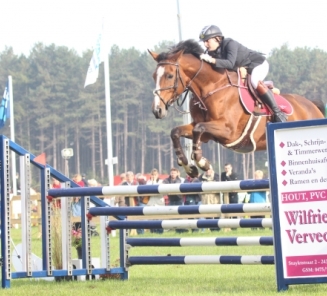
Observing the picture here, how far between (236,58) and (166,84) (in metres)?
0.96

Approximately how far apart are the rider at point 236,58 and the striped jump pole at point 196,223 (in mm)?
2321

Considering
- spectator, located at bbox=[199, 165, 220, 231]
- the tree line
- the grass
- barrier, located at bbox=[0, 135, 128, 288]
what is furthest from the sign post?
the tree line

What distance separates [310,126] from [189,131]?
2913mm

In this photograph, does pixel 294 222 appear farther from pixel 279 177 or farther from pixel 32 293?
pixel 32 293

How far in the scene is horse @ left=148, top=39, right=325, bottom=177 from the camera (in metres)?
9.44

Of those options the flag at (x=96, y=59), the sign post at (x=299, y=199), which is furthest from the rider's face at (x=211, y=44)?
the flag at (x=96, y=59)

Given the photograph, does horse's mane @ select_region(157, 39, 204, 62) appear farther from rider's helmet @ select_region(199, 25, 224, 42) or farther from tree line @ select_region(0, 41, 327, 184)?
tree line @ select_region(0, 41, 327, 184)

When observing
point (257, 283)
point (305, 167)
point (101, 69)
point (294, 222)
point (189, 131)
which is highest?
point (101, 69)

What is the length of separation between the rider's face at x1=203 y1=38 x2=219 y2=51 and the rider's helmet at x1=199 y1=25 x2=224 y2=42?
2.3 inches

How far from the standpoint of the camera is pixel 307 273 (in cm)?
668

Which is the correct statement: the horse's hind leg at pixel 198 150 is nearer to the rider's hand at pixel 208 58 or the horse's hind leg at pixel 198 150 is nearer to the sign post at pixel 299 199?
the rider's hand at pixel 208 58

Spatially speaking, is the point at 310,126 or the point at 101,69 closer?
the point at 310,126

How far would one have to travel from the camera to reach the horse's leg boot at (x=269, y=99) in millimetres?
9938

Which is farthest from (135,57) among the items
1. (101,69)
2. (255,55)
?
(255,55)
